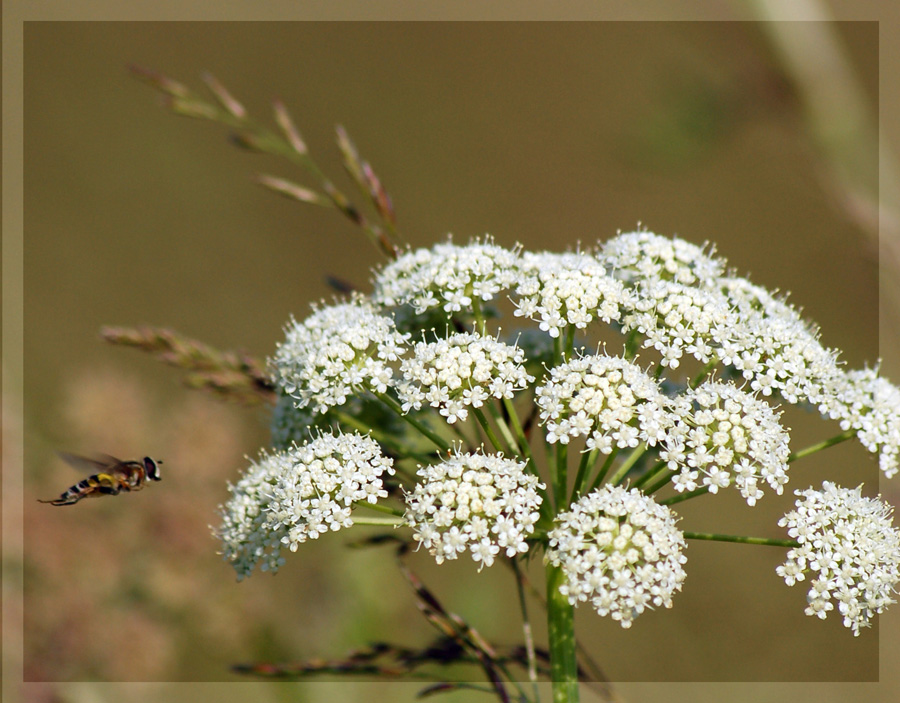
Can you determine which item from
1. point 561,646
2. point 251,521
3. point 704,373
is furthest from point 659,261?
point 251,521

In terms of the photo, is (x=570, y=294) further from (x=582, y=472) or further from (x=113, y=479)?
(x=113, y=479)

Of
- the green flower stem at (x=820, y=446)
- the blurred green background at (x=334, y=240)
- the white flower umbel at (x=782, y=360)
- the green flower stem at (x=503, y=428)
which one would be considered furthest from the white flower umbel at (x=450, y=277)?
the green flower stem at (x=820, y=446)

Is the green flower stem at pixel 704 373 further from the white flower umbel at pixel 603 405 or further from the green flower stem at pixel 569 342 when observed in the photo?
the green flower stem at pixel 569 342

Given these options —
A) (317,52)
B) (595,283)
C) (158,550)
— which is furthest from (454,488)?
(317,52)

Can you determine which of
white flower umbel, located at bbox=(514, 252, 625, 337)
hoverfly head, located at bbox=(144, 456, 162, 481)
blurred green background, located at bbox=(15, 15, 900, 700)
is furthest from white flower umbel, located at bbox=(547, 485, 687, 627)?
hoverfly head, located at bbox=(144, 456, 162, 481)

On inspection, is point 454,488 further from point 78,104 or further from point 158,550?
point 78,104

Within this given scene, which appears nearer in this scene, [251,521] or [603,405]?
[603,405]
